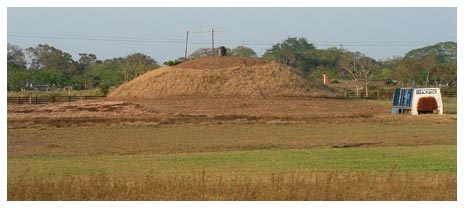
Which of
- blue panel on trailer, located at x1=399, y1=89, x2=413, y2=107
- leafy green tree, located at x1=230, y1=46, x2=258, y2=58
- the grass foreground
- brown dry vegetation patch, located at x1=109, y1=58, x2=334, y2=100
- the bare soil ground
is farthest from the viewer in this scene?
leafy green tree, located at x1=230, y1=46, x2=258, y2=58

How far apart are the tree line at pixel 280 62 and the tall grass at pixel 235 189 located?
218 feet

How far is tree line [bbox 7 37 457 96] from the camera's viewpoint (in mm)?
92225

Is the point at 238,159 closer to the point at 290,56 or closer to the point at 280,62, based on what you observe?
the point at 280,62

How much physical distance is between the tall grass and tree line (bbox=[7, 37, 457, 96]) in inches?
2622

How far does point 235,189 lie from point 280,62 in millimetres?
88188

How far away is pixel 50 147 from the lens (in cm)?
2500

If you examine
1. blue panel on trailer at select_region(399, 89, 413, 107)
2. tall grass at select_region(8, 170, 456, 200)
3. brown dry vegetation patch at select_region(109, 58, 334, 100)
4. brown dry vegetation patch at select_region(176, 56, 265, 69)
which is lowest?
tall grass at select_region(8, 170, 456, 200)

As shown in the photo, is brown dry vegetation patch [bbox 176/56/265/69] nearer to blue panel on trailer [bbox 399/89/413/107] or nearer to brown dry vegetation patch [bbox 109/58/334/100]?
brown dry vegetation patch [bbox 109/58/334/100]

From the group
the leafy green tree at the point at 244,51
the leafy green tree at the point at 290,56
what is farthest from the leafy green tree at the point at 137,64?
the leafy green tree at the point at 244,51

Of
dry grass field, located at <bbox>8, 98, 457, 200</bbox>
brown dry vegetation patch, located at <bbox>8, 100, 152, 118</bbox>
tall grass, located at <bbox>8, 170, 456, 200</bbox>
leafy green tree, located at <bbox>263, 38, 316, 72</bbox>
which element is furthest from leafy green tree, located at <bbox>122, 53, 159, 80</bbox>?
tall grass, located at <bbox>8, 170, 456, 200</bbox>

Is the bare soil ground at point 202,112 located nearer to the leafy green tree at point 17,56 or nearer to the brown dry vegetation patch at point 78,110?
the brown dry vegetation patch at point 78,110

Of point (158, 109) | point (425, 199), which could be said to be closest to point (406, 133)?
point (425, 199)

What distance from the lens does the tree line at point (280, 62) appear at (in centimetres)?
9223

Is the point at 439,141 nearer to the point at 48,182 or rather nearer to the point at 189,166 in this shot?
the point at 189,166
